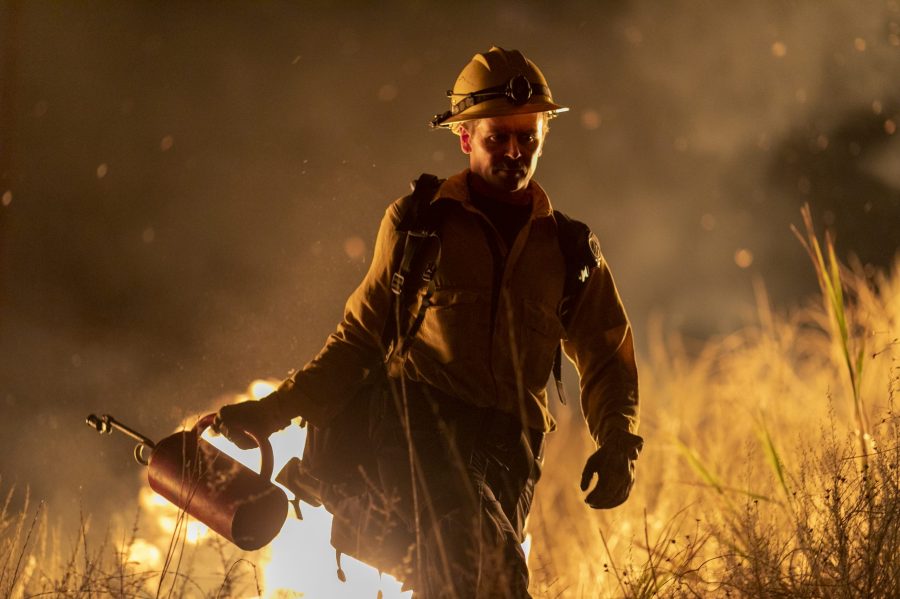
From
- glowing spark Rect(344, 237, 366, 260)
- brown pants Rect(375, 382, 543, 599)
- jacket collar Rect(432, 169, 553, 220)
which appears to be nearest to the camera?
brown pants Rect(375, 382, 543, 599)

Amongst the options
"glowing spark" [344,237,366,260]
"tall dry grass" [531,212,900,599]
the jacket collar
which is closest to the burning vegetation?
"tall dry grass" [531,212,900,599]

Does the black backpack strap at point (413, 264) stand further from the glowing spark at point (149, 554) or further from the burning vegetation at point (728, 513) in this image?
the glowing spark at point (149, 554)

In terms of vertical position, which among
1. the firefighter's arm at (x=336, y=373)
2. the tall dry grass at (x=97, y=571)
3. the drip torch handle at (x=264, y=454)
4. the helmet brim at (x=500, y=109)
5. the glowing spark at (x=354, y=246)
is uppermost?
the glowing spark at (x=354, y=246)

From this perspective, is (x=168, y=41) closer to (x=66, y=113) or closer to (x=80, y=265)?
(x=66, y=113)

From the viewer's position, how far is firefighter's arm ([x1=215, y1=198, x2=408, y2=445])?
147 inches

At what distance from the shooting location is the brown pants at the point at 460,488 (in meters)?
3.17

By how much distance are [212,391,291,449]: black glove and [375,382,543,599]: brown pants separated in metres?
0.40

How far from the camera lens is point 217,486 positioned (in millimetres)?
3709

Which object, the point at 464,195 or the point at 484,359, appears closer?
the point at 484,359

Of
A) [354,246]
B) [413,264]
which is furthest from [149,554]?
[354,246]

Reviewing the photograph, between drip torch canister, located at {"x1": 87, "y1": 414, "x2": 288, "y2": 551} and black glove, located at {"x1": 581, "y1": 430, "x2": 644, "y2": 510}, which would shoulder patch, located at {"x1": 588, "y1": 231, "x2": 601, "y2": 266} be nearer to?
black glove, located at {"x1": 581, "y1": 430, "x2": 644, "y2": 510}

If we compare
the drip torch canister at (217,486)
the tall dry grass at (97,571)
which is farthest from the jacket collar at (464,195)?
the tall dry grass at (97,571)

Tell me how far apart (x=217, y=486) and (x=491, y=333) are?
3.47 ft

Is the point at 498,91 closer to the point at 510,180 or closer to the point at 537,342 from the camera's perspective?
the point at 510,180
